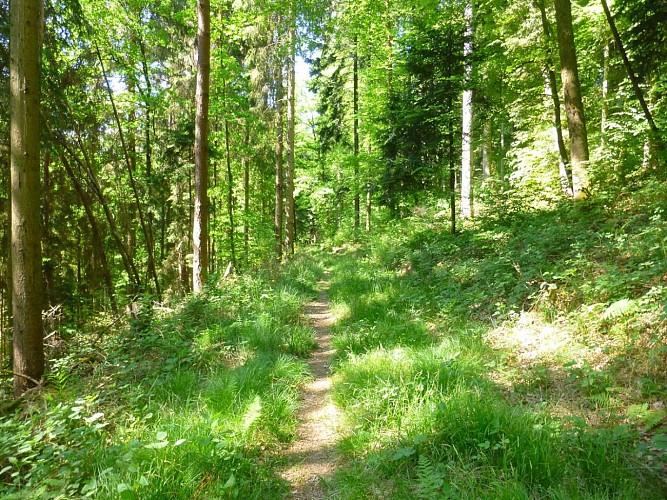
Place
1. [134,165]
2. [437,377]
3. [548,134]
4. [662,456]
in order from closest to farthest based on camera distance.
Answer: [662,456]
[437,377]
[548,134]
[134,165]

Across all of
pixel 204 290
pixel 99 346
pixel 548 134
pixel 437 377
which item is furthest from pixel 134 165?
pixel 548 134

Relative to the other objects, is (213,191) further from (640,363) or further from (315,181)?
(640,363)

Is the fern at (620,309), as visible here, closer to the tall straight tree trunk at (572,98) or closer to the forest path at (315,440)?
the forest path at (315,440)

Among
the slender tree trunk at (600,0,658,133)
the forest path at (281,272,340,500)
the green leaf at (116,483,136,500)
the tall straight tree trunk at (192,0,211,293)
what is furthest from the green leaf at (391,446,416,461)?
the slender tree trunk at (600,0,658,133)

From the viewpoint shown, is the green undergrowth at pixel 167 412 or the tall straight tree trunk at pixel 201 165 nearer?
the green undergrowth at pixel 167 412

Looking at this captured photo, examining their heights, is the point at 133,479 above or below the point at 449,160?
below

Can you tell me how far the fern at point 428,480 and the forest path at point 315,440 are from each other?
81 centimetres

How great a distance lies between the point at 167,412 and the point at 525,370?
372cm

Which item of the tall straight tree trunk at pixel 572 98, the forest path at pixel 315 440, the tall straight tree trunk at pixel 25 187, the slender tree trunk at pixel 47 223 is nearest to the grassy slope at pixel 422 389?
the forest path at pixel 315 440

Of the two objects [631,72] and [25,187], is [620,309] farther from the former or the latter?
[25,187]

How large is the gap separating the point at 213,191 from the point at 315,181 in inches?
531

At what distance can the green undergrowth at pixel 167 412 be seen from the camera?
2.48 metres

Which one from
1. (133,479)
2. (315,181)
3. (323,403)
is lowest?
(323,403)

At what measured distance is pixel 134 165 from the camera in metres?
14.3
